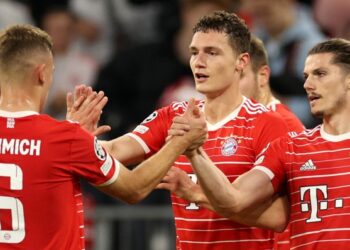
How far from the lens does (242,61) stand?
7406 millimetres

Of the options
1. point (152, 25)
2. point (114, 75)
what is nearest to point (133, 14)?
point (152, 25)

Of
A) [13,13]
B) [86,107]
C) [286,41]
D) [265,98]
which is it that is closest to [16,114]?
[86,107]

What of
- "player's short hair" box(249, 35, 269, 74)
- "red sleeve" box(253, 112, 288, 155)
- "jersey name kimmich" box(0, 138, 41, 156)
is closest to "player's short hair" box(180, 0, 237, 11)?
"player's short hair" box(249, 35, 269, 74)

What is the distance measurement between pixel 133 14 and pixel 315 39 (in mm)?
2463

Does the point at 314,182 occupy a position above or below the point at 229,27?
below

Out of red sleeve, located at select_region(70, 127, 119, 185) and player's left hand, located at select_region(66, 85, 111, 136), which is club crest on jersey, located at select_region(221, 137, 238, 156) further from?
red sleeve, located at select_region(70, 127, 119, 185)

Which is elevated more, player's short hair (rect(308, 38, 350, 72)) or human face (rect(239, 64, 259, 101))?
human face (rect(239, 64, 259, 101))

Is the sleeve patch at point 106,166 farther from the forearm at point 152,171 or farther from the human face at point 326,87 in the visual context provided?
the human face at point 326,87

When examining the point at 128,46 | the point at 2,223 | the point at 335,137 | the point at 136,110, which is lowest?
the point at 2,223

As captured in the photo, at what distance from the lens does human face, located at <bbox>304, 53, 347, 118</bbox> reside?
267 inches

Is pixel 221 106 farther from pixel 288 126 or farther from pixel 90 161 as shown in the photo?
pixel 90 161

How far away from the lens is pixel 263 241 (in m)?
7.15

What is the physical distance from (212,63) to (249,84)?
924 millimetres

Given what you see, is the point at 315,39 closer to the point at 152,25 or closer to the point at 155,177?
the point at 152,25
